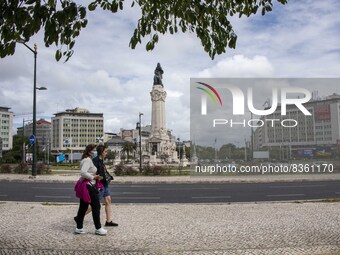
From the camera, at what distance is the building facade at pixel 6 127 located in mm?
138438

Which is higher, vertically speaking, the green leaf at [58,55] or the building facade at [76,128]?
the building facade at [76,128]

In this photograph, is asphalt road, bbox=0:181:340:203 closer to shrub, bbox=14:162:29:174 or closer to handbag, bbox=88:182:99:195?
handbag, bbox=88:182:99:195

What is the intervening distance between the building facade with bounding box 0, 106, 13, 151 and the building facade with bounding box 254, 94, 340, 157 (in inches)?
4799

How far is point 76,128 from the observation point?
519 feet

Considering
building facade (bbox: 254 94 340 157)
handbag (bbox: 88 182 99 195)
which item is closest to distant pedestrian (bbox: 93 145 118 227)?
handbag (bbox: 88 182 99 195)

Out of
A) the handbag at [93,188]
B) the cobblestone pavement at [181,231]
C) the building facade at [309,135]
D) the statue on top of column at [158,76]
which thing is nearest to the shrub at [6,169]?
the building facade at [309,135]

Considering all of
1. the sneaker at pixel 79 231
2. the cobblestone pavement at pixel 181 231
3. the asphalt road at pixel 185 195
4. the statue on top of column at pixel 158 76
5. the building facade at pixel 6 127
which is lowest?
the asphalt road at pixel 185 195

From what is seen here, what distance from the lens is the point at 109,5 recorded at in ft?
14.6

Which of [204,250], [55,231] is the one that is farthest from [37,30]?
[55,231]

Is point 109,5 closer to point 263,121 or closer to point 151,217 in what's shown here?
point 151,217

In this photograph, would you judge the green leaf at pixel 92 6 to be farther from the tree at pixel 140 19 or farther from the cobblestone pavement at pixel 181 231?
the cobblestone pavement at pixel 181 231

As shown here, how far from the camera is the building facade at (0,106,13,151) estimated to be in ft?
454

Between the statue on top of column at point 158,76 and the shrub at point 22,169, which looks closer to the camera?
the shrub at point 22,169

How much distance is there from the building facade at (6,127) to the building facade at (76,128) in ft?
67.9
